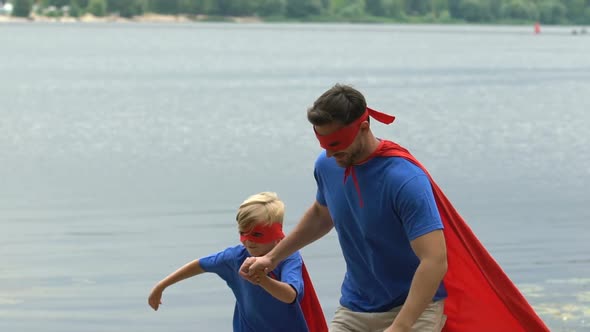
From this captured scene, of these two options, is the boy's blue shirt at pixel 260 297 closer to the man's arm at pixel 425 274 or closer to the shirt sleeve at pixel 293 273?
the shirt sleeve at pixel 293 273

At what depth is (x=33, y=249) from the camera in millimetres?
12836

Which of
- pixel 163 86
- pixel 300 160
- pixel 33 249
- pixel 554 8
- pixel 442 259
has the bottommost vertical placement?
pixel 554 8

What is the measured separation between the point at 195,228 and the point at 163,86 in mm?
37459

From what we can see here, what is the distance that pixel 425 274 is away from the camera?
15.1 ft

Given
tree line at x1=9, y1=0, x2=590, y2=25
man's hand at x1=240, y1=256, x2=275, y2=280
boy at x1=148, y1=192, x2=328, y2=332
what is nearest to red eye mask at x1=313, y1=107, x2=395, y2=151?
Answer: man's hand at x1=240, y1=256, x2=275, y2=280

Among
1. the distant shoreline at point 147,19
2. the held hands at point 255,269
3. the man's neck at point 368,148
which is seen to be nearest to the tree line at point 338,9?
the distant shoreline at point 147,19

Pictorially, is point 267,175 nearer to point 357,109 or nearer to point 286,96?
point 357,109

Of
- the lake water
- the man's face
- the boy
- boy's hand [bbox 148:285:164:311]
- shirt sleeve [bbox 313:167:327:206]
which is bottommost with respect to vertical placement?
the lake water

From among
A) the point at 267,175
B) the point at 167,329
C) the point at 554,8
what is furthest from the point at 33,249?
the point at 554,8

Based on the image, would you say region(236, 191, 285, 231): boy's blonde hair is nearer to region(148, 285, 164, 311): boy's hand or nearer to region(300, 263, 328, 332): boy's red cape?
region(300, 263, 328, 332): boy's red cape

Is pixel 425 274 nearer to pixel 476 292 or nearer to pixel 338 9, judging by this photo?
pixel 476 292

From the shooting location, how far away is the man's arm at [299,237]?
17.2ft

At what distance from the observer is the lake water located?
34.7 feet

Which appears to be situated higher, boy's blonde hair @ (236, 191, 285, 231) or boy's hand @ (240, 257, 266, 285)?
boy's blonde hair @ (236, 191, 285, 231)
